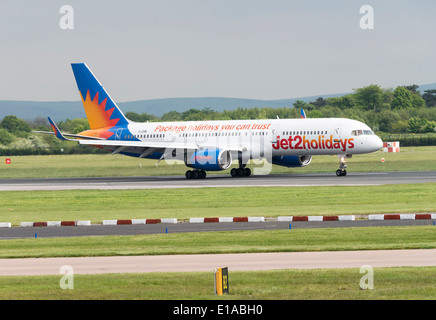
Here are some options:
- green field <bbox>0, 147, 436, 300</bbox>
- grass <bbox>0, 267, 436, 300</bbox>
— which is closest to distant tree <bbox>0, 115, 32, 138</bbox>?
green field <bbox>0, 147, 436, 300</bbox>

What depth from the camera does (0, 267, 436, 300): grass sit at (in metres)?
15.5

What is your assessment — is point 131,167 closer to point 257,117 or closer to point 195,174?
point 195,174

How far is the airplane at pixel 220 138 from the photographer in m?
57.6

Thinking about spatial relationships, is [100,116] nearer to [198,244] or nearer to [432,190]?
[432,190]

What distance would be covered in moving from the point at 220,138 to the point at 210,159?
4.68 metres

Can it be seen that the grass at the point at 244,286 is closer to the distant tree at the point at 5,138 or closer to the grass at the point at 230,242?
the grass at the point at 230,242

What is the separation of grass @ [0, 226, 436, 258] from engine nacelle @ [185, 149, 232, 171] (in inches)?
1229

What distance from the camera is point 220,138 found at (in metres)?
62.5

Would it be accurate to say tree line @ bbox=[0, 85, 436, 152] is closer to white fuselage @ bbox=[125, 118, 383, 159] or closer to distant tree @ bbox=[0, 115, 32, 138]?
distant tree @ bbox=[0, 115, 32, 138]

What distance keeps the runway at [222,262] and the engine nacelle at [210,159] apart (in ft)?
120

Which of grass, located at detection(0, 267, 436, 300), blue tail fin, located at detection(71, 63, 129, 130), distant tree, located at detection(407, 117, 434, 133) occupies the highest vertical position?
blue tail fin, located at detection(71, 63, 129, 130)

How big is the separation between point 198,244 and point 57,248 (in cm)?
426

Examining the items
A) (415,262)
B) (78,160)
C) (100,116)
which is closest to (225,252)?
(415,262)

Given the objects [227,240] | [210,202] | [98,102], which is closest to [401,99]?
[98,102]
